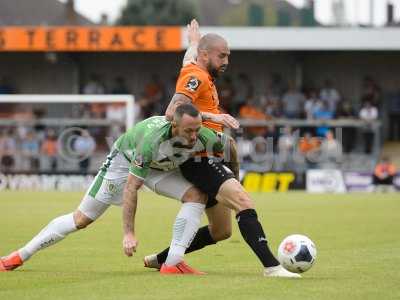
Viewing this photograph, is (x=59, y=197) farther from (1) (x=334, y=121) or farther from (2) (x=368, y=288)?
(2) (x=368, y=288)

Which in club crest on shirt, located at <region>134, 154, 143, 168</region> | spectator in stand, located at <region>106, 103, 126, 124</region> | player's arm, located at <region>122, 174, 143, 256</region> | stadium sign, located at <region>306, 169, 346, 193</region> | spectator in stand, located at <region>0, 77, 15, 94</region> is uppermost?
club crest on shirt, located at <region>134, 154, 143, 168</region>

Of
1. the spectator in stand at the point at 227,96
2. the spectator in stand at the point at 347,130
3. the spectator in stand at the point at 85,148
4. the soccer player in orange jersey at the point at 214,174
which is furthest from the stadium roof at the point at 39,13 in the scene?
the soccer player in orange jersey at the point at 214,174

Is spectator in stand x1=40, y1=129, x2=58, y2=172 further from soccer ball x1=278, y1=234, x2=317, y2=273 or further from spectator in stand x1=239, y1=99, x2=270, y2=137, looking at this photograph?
soccer ball x1=278, y1=234, x2=317, y2=273

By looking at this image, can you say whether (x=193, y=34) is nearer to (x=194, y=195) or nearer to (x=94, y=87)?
(x=194, y=195)

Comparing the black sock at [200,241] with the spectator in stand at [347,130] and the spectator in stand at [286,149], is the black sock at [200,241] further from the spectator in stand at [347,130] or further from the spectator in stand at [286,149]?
the spectator in stand at [347,130]

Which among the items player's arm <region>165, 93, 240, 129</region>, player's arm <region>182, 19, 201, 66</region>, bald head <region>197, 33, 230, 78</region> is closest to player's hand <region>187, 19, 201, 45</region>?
player's arm <region>182, 19, 201, 66</region>

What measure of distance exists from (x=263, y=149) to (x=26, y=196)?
8592 mm

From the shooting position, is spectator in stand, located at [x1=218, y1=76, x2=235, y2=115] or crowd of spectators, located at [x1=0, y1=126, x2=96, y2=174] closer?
crowd of spectators, located at [x1=0, y1=126, x2=96, y2=174]

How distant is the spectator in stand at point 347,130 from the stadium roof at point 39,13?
10.5 meters

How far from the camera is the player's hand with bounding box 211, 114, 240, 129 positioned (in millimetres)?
8203

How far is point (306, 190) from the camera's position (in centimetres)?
2980

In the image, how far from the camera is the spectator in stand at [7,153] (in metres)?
29.6

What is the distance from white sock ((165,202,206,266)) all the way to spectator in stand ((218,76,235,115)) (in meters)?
23.7

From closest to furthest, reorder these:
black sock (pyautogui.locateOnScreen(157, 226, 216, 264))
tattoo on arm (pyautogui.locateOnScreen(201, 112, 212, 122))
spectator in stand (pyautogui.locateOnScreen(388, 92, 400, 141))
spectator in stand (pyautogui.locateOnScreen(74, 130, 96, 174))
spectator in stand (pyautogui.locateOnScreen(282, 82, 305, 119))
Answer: tattoo on arm (pyautogui.locateOnScreen(201, 112, 212, 122)), black sock (pyautogui.locateOnScreen(157, 226, 216, 264)), spectator in stand (pyautogui.locateOnScreen(74, 130, 96, 174)), spectator in stand (pyautogui.locateOnScreen(282, 82, 305, 119)), spectator in stand (pyautogui.locateOnScreen(388, 92, 400, 141))
